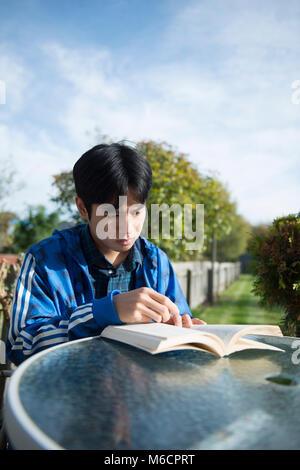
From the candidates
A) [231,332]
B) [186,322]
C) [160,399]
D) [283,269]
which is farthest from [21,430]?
[283,269]

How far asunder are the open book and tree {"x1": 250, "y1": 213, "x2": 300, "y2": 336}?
1257 millimetres

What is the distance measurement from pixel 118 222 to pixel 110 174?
21 cm

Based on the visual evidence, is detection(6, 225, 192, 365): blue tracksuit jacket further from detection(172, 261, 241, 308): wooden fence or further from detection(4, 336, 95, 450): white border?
detection(172, 261, 241, 308): wooden fence

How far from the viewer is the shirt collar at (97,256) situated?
5.70ft

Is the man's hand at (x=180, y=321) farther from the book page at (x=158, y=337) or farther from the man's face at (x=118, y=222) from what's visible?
the man's face at (x=118, y=222)

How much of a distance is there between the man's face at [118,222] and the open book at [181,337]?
446 mm

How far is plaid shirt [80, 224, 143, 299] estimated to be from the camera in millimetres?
1743

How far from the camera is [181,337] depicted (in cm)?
105

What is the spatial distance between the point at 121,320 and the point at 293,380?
56cm

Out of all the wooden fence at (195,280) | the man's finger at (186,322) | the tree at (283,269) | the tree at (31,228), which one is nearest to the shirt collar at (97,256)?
the man's finger at (186,322)

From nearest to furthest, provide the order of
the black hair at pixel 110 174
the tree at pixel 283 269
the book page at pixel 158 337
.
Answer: the book page at pixel 158 337, the black hair at pixel 110 174, the tree at pixel 283 269

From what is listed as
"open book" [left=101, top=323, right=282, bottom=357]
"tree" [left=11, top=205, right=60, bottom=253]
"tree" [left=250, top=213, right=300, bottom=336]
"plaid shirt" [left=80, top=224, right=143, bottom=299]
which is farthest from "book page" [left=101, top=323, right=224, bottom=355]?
"tree" [left=11, top=205, right=60, bottom=253]

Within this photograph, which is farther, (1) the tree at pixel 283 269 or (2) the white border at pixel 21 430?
(1) the tree at pixel 283 269

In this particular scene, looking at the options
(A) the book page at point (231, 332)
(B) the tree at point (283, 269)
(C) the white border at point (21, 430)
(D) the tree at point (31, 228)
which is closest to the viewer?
(C) the white border at point (21, 430)
